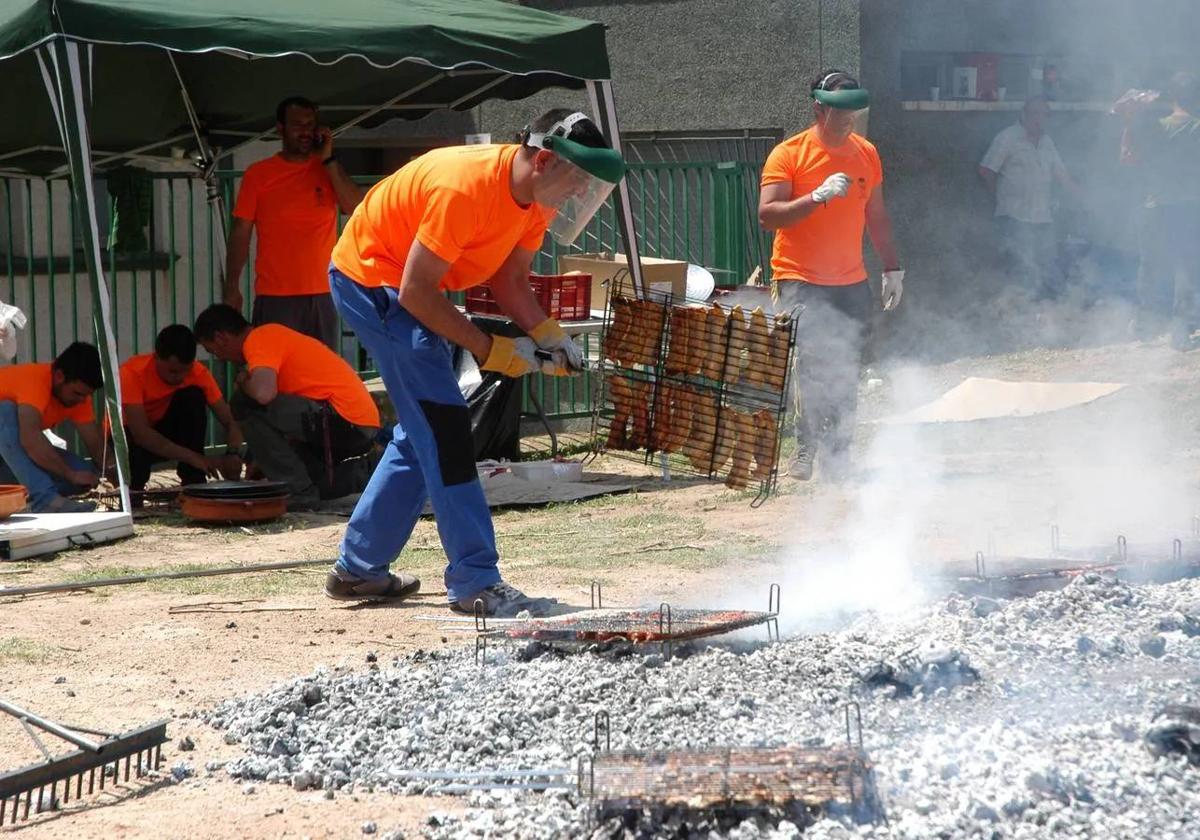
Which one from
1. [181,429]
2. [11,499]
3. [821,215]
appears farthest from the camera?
[181,429]

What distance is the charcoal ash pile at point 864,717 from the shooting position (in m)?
3.52

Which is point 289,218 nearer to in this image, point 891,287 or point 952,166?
point 891,287

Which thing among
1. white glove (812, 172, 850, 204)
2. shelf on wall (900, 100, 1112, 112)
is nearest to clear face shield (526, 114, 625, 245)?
white glove (812, 172, 850, 204)

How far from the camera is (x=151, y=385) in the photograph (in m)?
8.83

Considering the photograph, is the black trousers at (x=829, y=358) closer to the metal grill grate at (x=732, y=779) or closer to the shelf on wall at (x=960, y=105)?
the metal grill grate at (x=732, y=779)

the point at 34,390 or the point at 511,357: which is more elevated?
the point at 511,357

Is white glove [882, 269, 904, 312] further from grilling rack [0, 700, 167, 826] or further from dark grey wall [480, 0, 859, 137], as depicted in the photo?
grilling rack [0, 700, 167, 826]

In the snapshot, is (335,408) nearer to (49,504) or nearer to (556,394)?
(49,504)

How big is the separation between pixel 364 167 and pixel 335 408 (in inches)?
320

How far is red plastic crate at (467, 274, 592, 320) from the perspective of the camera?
9.16 metres

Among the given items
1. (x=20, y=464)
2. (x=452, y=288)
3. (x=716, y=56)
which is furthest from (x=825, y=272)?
(x=716, y=56)

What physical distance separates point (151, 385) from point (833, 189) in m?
3.85

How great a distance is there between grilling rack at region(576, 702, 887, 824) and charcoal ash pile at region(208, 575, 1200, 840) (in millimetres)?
48

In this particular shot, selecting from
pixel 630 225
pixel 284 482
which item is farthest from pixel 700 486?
pixel 284 482
